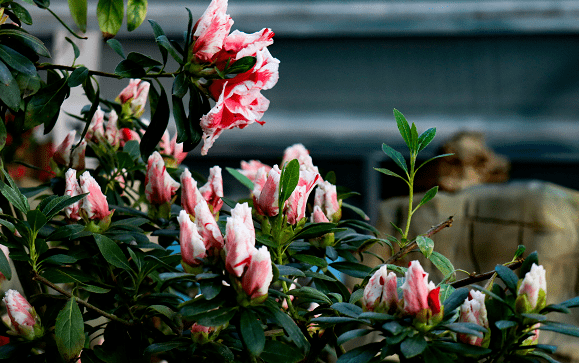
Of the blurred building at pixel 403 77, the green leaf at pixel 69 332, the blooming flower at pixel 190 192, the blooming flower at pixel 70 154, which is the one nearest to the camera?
the green leaf at pixel 69 332

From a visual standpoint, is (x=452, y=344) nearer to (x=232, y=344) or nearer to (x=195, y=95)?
(x=232, y=344)

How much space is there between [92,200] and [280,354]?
268mm

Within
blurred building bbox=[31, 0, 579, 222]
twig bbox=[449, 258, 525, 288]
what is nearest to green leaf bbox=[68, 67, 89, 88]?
twig bbox=[449, 258, 525, 288]

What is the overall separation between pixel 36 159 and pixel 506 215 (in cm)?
264

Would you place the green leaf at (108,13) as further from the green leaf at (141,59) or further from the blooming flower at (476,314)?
the blooming flower at (476,314)

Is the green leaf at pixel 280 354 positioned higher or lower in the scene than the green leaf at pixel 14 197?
lower

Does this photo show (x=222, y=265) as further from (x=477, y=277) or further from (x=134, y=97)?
(x=134, y=97)

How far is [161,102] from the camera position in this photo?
56cm

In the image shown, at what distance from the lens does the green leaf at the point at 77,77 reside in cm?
55

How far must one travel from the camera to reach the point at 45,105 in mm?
562

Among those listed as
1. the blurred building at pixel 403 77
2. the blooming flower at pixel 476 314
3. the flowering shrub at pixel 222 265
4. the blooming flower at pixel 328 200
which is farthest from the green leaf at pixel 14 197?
the blurred building at pixel 403 77

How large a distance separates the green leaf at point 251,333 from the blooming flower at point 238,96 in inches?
7.0

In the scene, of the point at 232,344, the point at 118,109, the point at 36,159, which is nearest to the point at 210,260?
the point at 232,344

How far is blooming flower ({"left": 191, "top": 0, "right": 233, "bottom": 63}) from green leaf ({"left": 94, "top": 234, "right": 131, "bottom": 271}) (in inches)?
8.3
